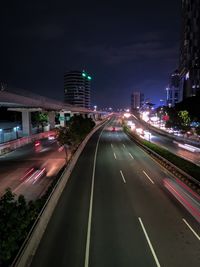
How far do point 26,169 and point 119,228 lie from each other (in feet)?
77.3

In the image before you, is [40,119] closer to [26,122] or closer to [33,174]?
[26,122]

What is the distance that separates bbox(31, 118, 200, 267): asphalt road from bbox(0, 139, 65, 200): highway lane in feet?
12.7

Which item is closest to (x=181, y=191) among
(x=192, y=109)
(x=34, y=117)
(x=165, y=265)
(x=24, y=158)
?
(x=165, y=265)

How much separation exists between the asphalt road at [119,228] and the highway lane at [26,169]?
3.86m

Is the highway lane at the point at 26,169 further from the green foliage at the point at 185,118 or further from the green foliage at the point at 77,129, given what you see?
the green foliage at the point at 185,118

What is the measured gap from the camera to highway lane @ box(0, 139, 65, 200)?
27797mm

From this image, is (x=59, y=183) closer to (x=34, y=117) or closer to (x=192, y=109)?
(x=192, y=109)

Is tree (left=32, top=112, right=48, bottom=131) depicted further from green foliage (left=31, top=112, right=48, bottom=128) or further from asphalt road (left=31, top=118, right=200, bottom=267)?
asphalt road (left=31, top=118, right=200, bottom=267)

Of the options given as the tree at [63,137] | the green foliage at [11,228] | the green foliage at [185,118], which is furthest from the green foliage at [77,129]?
the green foliage at [185,118]

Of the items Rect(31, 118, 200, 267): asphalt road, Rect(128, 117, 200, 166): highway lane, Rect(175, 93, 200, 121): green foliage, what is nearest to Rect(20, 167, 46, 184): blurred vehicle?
Rect(31, 118, 200, 267): asphalt road

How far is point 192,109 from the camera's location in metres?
97.6

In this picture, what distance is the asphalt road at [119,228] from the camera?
13406mm

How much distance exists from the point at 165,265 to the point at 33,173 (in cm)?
2508

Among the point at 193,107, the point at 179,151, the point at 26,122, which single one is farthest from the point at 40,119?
the point at 179,151
